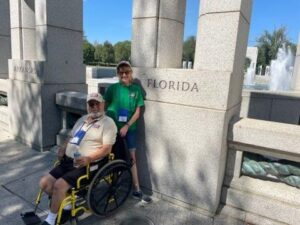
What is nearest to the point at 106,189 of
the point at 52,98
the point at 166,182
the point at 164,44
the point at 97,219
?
the point at 97,219

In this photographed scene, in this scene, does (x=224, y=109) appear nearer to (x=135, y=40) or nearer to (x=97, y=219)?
(x=135, y=40)

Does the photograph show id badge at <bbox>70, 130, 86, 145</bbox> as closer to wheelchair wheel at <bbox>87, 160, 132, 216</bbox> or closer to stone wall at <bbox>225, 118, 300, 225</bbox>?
wheelchair wheel at <bbox>87, 160, 132, 216</bbox>

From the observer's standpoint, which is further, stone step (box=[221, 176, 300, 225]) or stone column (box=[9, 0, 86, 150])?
stone column (box=[9, 0, 86, 150])

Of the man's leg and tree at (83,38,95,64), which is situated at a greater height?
tree at (83,38,95,64)

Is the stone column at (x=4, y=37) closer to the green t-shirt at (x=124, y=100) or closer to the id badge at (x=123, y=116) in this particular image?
the green t-shirt at (x=124, y=100)

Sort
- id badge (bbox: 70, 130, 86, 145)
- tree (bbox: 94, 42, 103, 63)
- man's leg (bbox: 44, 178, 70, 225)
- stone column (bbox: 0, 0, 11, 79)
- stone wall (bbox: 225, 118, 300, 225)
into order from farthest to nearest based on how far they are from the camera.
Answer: tree (bbox: 94, 42, 103, 63) < stone column (bbox: 0, 0, 11, 79) < id badge (bbox: 70, 130, 86, 145) < stone wall (bbox: 225, 118, 300, 225) < man's leg (bbox: 44, 178, 70, 225)

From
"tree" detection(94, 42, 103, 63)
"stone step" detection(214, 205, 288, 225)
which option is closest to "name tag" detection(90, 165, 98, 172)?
"stone step" detection(214, 205, 288, 225)

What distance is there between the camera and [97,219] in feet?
9.78

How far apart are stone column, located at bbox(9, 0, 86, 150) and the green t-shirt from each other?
216 cm

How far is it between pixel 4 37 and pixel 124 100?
→ 6.18 m

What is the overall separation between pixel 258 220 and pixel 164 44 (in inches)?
92.3

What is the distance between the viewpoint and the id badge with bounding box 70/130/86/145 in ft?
9.38

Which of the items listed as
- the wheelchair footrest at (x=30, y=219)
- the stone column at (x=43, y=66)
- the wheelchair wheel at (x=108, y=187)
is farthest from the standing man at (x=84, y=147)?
the stone column at (x=43, y=66)

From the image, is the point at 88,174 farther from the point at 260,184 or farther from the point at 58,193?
the point at 260,184
